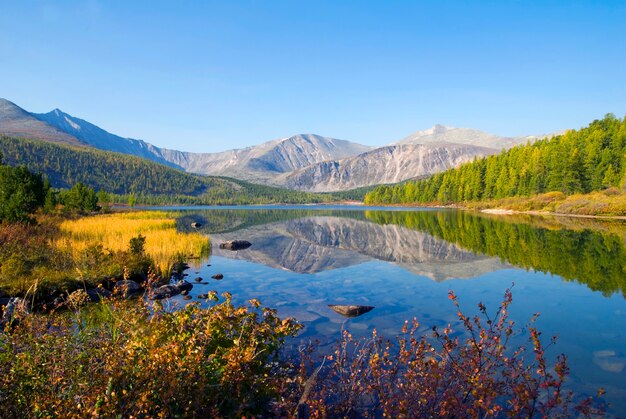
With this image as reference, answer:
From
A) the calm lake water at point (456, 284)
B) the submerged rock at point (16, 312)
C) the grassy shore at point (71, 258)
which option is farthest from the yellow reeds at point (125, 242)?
the submerged rock at point (16, 312)

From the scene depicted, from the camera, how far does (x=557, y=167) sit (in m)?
104

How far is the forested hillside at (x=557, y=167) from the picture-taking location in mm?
97562

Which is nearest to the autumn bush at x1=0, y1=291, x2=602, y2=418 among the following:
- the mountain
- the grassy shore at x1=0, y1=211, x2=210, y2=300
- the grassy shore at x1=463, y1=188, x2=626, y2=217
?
the grassy shore at x1=0, y1=211, x2=210, y2=300

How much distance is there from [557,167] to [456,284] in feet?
339

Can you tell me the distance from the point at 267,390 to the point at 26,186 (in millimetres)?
50344

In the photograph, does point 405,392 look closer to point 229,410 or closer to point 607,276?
point 229,410

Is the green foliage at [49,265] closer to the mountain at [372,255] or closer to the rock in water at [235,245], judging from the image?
the mountain at [372,255]

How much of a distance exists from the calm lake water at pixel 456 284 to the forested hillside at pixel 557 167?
68977mm

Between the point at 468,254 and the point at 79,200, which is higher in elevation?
the point at 468,254

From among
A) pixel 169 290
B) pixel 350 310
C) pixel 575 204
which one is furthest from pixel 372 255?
pixel 575 204

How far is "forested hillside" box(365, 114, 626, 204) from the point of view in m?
97.6

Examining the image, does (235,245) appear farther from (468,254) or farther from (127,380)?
(127,380)

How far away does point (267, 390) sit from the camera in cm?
664

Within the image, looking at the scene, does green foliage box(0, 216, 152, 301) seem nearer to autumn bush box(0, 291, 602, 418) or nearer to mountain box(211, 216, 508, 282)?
autumn bush box(0, 291, 602, 418)
